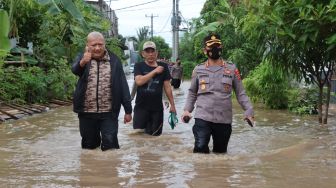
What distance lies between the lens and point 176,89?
2542 cm

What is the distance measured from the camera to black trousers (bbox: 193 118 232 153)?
6.52m

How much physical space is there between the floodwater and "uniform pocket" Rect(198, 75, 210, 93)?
0.82 metres

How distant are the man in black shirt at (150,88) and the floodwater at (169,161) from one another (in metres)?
0.28

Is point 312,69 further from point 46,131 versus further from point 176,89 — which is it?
point 176,89

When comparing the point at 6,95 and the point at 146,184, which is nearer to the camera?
the point at 146,184

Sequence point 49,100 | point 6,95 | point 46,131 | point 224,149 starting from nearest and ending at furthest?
point 224,149
point 46,131
point 6,95
point 49,100

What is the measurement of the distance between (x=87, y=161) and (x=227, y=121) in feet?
5.75

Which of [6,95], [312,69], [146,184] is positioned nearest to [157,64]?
[146,184]

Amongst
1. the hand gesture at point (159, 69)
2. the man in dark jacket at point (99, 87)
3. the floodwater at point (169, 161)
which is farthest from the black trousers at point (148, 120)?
the man in dark jacket at point (99, 87)

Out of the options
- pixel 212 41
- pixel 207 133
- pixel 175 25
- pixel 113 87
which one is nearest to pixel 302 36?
pixel 212 41

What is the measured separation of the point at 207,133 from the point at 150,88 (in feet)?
6.42

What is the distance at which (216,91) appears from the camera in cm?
650

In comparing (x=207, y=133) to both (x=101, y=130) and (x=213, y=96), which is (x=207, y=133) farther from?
(x=101, y=130)

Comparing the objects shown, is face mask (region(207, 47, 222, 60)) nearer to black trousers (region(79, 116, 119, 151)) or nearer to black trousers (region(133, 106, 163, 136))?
black trousers (region(79, 116, 119, 151))
